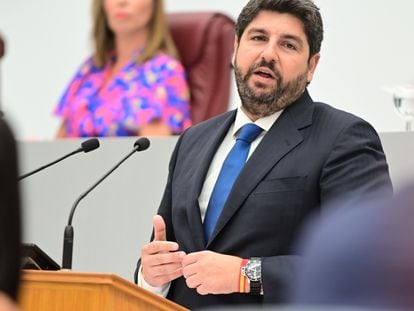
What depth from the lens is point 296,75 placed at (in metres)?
2.55

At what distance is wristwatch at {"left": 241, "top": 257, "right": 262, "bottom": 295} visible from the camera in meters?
2.23

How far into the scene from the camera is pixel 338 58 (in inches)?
194

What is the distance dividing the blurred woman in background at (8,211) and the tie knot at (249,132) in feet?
5.55

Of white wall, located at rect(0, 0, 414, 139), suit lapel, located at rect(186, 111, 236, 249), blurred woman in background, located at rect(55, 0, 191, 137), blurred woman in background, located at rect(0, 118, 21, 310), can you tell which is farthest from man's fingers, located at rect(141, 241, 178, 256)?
white wall, located at rect(0, 0, 414, 139)

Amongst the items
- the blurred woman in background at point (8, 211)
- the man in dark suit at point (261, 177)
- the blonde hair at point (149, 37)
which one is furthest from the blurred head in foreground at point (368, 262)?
the blonde hair at point (149, 37)

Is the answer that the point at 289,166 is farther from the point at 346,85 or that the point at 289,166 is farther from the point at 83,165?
the point at 346,85

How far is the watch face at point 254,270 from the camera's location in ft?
7.30

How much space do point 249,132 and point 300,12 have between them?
353 millimetres

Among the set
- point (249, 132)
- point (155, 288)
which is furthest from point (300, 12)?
point (155, 288)

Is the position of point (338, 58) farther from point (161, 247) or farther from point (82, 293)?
point (82, 293)

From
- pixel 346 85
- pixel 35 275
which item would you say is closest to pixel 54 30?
pixel 346 85

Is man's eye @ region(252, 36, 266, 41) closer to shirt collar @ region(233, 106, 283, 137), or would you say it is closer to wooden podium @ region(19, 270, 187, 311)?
shirt collar @ region(233, 106, 283, 137)

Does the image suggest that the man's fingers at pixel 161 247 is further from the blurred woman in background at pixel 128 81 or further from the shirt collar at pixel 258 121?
the blurred woman in background at pixel 128 81

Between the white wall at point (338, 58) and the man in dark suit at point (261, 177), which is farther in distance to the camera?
the white wall at point (338, 58)
